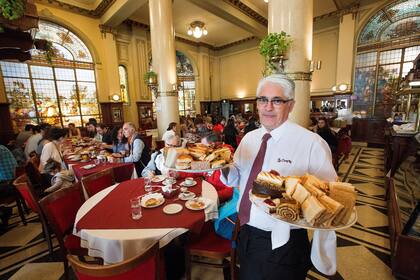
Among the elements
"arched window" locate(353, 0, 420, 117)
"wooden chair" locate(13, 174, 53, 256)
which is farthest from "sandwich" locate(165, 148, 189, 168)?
"arched window" locate(353, 0, 420, 117)

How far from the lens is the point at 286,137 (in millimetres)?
1109

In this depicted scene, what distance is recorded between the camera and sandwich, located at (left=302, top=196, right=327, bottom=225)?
0.83 m

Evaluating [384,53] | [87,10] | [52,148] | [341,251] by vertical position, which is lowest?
[341,251]

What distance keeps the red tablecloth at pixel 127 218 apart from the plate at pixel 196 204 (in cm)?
4

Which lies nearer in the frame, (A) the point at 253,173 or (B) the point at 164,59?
(A) the point at 253,173

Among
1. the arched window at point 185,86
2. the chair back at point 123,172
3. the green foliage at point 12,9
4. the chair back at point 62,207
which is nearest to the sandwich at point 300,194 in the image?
the chair back at point 62,207

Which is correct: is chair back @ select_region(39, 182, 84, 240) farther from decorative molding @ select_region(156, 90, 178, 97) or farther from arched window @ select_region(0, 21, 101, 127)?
arched window @ select_region(0, 21, 101, 127)

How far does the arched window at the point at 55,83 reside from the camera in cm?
776

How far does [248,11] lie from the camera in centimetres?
902

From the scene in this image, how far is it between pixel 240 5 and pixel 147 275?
9975mm

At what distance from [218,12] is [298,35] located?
20.5 feet

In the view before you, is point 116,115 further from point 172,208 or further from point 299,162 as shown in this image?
point 299,162

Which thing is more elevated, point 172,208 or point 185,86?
point 185,86

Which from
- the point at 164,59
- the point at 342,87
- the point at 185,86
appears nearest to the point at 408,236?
the point at 164,59
